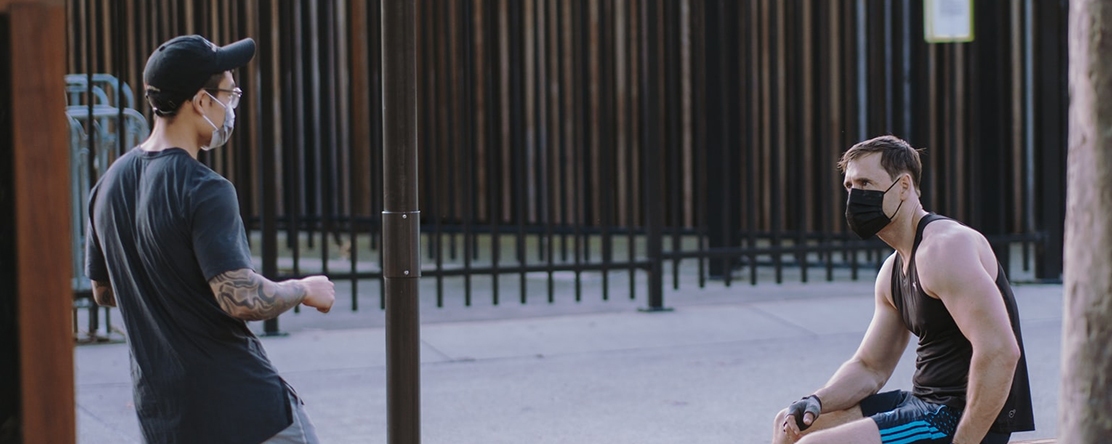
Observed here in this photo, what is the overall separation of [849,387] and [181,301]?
204 cm

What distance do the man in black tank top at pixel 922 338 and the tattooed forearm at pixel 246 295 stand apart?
1.63 m

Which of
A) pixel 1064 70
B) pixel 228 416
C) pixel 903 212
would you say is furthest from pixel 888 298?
pixel 1064 70

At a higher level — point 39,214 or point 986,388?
point 39,214

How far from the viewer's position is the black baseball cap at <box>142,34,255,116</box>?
3.21 m

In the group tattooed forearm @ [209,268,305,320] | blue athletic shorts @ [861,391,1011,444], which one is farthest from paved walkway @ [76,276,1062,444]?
tattooed forearm @ [209,268,305,320]

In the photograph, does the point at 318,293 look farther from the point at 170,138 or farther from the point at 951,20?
the point at 951,20

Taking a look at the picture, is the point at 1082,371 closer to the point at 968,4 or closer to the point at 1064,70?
the point at 968,4

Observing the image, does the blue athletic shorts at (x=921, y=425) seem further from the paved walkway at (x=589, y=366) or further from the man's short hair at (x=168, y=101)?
the man's short hair at (x=168, y=101)

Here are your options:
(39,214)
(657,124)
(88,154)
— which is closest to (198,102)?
(39,214)

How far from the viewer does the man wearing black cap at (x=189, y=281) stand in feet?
10.1

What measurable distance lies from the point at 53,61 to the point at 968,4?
25.6 feet

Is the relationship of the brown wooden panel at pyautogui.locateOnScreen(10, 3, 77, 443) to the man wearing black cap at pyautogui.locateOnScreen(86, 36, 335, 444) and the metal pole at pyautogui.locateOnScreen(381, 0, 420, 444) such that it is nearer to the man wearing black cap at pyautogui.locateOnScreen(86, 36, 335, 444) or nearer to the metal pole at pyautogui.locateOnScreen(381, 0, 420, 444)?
the man wearing black cap at pyautogui.locateOnScreen(86, 36, 335, 444)

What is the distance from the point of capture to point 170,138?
3213 millimetres

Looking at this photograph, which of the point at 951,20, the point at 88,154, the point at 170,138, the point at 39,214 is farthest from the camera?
the point at 951,20
